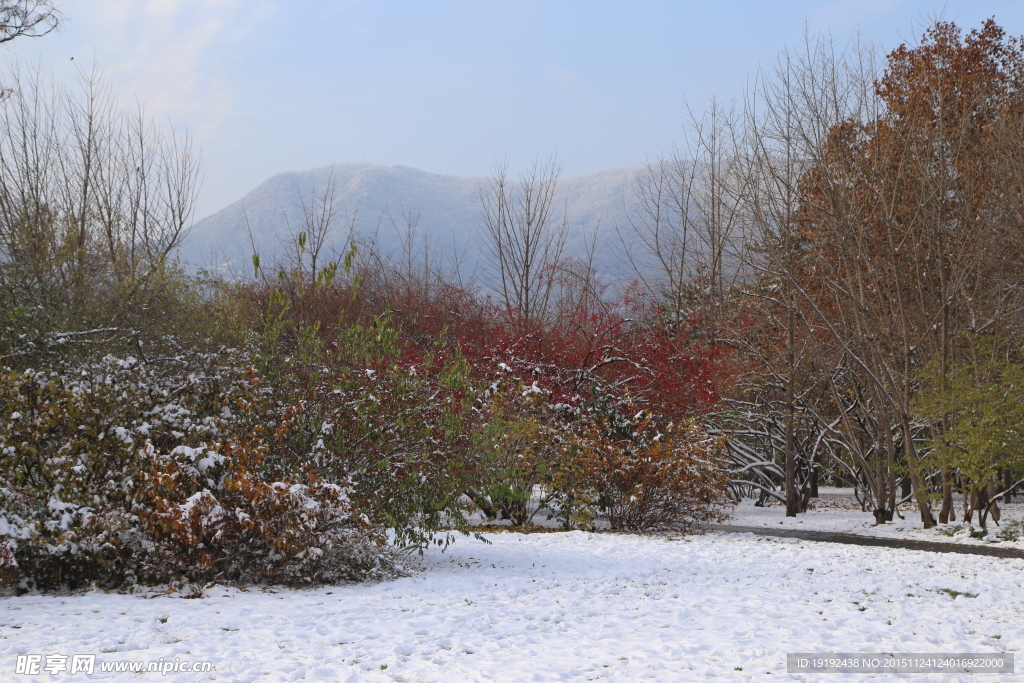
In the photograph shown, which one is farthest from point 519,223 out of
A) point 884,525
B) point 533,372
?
point 884,525

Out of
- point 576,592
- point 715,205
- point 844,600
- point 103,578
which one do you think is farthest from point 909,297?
point 103,578

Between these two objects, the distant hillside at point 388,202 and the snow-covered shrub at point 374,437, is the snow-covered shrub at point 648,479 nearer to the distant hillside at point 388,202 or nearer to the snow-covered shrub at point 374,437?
the snow-covered shrub at point 374,437

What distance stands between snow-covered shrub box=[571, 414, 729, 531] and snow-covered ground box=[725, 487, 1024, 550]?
1428 mm

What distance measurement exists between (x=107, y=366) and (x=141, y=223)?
11.1 metres

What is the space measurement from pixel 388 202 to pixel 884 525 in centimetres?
10960

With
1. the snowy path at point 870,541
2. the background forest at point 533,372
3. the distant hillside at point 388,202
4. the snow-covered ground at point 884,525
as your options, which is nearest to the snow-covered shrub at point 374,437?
the background forest at point 533,372

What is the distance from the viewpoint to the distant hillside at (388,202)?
4124 inches

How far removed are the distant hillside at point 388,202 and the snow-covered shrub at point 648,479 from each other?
8999 cm

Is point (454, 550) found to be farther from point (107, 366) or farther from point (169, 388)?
point (107, 366)

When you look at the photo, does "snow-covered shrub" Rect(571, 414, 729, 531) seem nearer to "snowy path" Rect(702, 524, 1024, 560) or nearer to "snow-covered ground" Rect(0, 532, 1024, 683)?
"snowy path" Rect(702, 524, 1024, 560)

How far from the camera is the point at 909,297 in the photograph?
14.3 metres

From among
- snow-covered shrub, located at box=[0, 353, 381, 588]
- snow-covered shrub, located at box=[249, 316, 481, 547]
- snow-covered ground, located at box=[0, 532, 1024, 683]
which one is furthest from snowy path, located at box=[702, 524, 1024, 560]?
snow-covered shrub, located at box=[0, 353, 381, 588]

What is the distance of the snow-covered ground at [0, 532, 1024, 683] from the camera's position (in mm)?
4574

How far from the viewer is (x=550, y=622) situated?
18.9 feet
